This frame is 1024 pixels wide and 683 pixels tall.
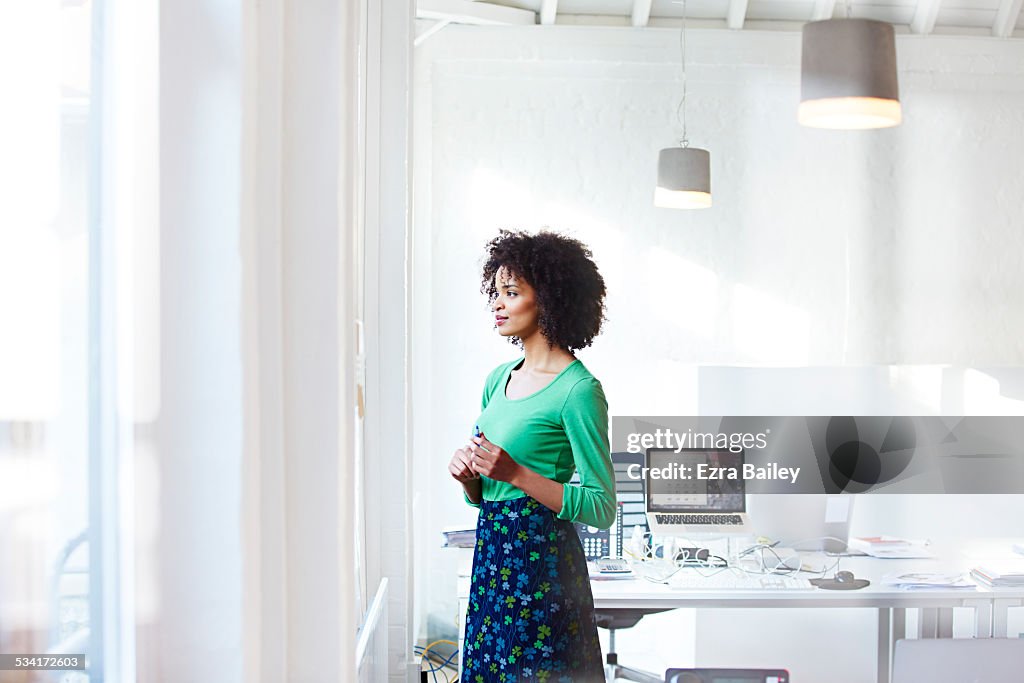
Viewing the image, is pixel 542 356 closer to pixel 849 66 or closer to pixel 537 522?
pixel 537 522

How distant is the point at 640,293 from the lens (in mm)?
2531

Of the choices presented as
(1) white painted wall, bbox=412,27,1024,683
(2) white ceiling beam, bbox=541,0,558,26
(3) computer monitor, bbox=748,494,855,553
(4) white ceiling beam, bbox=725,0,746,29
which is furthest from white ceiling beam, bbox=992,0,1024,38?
(3) computer monitor, bbox=748,494,855,553

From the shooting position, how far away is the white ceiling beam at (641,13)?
254 centimetres

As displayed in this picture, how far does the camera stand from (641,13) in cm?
254

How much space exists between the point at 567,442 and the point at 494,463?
176mm

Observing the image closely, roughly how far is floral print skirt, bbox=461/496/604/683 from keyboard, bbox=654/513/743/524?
0.55 m

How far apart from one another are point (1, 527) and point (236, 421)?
0.29 metres

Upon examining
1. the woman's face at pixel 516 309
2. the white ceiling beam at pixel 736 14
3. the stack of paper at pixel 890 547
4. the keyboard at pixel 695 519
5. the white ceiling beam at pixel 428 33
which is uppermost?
the white ceiling beam at pixel 736 14

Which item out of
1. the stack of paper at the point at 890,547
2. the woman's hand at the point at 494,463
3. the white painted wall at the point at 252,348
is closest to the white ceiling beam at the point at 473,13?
the woman's hand at the point at 494,463

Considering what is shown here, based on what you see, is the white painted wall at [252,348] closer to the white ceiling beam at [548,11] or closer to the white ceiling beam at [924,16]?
the white ceiling beam at [548,11]

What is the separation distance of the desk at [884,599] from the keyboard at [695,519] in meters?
0.19

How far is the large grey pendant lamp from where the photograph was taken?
8.17 ft

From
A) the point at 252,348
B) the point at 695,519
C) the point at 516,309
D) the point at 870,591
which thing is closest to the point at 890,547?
the point at 870,591

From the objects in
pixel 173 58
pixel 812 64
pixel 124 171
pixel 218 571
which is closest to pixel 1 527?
pixel 218 571
